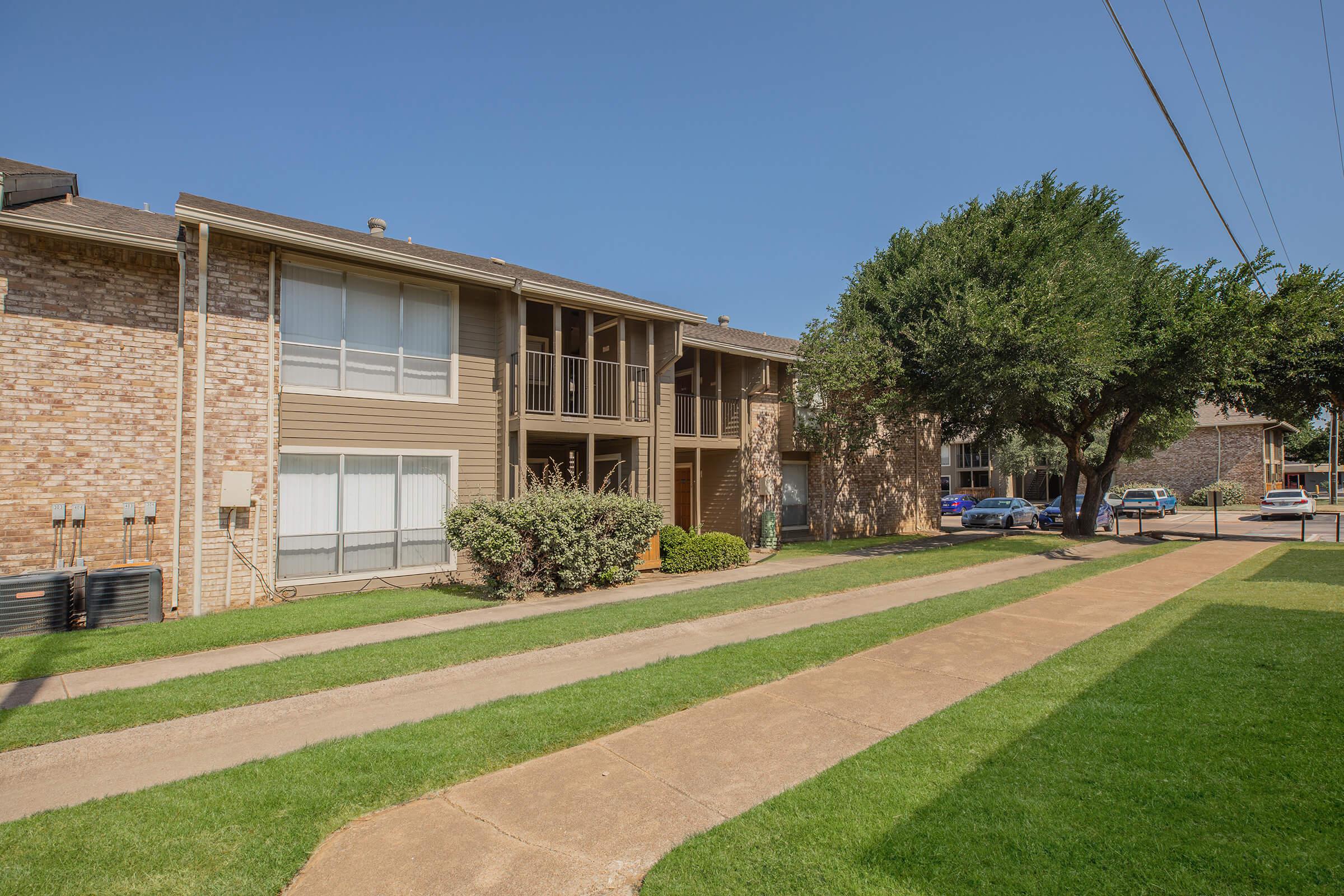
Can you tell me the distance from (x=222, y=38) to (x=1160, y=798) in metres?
16.6

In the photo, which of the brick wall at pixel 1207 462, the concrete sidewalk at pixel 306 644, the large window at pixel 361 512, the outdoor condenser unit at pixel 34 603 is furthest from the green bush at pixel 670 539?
the brick wall at pixel 1207 462

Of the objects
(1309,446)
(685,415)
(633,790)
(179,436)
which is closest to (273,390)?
(179,436)

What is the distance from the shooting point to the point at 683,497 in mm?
20469

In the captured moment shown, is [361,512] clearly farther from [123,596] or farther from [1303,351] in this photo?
[1303,351]

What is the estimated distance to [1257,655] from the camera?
6.09 meters

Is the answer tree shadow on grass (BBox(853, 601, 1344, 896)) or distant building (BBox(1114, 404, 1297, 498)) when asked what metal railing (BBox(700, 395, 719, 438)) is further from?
distant building (BBox(1114, 404, 1297, 498))

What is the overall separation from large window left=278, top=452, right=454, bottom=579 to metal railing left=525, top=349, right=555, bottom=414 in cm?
210

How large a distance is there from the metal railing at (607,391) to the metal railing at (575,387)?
25cm

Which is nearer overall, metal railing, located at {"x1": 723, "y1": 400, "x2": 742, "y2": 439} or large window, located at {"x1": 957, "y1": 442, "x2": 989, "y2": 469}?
metal railing, located at {"x1": 723, "y1": 400, "x2": 742, "y2": 439}

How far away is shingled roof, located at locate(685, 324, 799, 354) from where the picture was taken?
59.9 feet

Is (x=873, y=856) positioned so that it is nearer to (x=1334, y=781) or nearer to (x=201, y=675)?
(x=1334, y=781)

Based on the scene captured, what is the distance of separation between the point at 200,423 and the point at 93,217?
3614mm

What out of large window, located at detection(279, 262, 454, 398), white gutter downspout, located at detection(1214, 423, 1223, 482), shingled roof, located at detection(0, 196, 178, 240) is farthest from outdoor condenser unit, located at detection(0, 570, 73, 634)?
white gutter downspout, located at detection(1214, 423, 1223, 482)

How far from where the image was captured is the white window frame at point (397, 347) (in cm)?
1135
